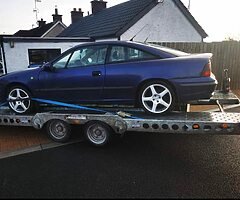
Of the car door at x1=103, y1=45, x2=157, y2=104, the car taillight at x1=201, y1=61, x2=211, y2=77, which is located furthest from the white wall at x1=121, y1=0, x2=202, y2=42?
the car taillight at x1=201, y1=61, x2=211, y2=77

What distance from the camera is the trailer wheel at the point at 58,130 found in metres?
4.91

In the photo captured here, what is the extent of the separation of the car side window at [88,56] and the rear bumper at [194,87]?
1457mm

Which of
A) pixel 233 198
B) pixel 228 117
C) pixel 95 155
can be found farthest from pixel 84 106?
pixel 233 198

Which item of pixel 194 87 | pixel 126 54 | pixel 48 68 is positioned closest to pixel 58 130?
pixel 48 68

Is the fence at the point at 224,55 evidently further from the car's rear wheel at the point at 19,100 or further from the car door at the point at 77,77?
the car's rear wheel at the point at 19,100

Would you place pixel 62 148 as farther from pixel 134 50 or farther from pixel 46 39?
pixel 46 39

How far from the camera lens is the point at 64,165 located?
13.6 ft

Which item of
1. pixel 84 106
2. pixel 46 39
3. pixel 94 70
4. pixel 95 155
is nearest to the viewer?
pixel 95 155

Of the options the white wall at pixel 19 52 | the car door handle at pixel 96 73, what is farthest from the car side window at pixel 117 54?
the white wall at pixel 19 52

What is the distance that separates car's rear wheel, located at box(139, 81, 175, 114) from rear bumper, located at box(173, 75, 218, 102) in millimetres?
152

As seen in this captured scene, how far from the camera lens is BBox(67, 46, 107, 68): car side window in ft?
16.0

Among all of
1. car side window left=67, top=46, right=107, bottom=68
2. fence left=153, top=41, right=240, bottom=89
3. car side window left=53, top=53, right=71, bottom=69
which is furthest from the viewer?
fence left=153, top=41, right=240, bottom=89

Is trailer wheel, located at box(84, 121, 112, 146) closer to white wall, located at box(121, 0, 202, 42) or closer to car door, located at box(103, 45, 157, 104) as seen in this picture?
car door, located at box(103, 45, 157, 104)

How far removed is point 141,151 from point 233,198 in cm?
179
